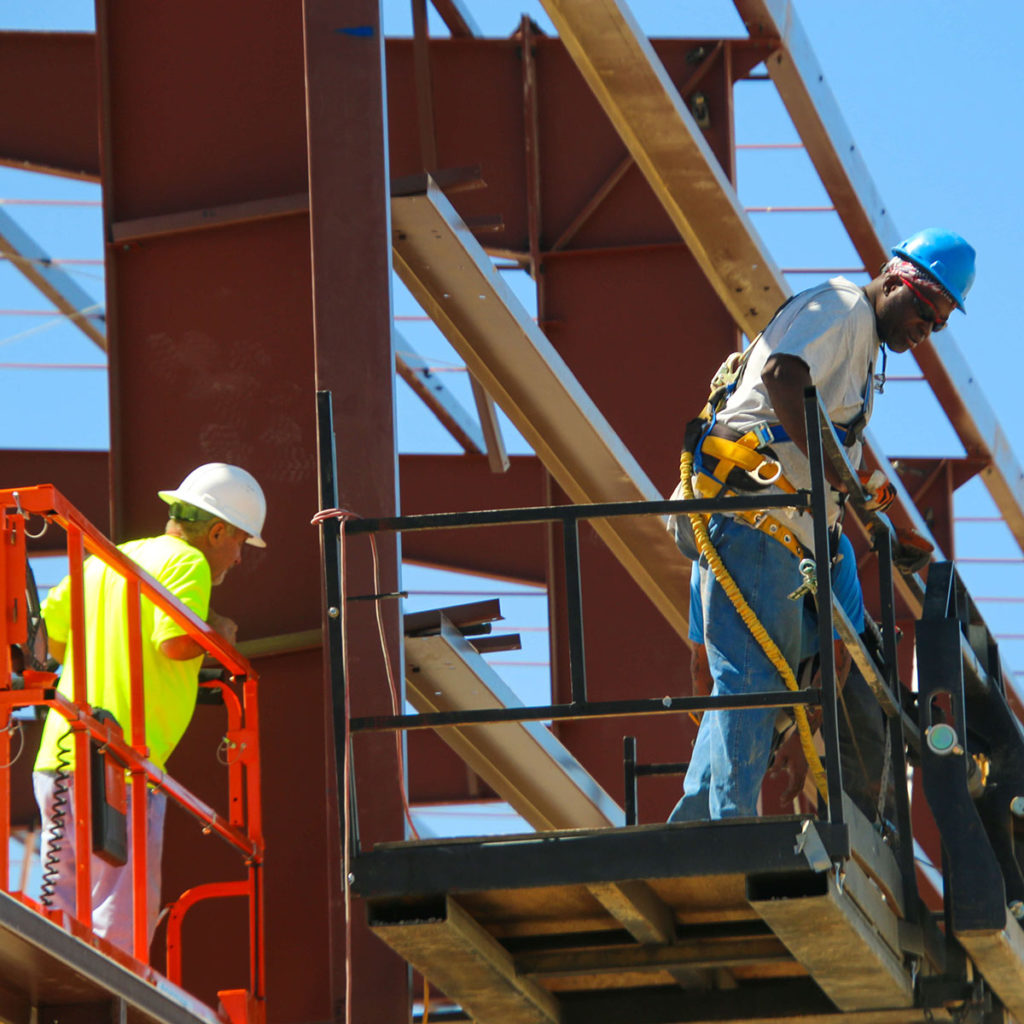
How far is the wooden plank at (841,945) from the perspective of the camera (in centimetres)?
596

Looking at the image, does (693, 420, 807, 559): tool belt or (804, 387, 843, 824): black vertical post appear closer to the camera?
(804, 387, 843, 824): black vertical post

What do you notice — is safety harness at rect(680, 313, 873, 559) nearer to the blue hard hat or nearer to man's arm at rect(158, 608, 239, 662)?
the blue hard hat

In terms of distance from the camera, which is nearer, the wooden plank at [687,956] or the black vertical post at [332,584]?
the black vertical post at [332,584]

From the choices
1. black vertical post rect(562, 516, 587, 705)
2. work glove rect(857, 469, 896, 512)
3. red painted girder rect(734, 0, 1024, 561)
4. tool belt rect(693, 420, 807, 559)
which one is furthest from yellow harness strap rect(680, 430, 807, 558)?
red painted girder rect(734, 0, 1024, 561)

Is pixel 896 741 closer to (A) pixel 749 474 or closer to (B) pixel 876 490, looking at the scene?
(B) pixel 876 490

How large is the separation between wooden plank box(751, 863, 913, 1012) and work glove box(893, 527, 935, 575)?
1587mm

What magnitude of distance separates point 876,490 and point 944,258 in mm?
885

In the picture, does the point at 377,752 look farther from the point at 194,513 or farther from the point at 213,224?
the point at 213,224

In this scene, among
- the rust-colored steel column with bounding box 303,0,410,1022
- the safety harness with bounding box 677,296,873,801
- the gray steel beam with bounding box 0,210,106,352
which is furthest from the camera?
the gray steel beam with bounding box 0,210,106,352

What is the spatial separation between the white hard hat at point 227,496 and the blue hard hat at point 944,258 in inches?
121

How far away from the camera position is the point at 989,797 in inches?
291

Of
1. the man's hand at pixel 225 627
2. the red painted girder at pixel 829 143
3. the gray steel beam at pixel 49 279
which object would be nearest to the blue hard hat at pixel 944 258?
the man's hand at pixel 225 627

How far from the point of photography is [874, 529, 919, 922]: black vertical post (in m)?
6.89

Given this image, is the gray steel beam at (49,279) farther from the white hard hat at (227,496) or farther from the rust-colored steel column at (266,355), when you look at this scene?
the white hard hat at (227,496)
